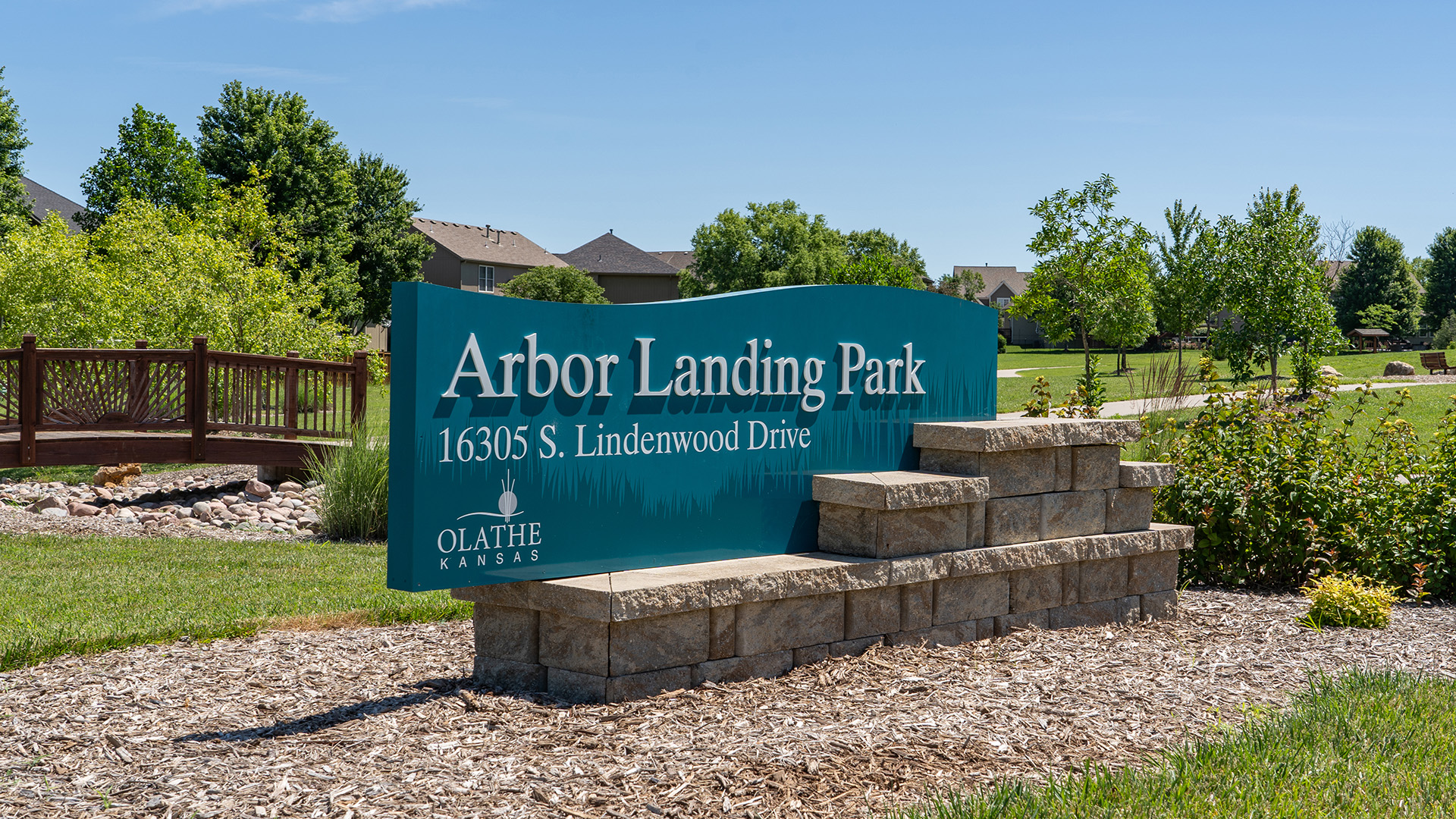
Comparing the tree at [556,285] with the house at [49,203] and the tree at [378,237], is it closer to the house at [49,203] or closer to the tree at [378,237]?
the tree at [378,237]

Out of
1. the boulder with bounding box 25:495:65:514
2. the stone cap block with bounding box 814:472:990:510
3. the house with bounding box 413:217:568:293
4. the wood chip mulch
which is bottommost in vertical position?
the boulder with bounding box 25:495:65:514

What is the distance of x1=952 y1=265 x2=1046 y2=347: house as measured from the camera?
250 feet

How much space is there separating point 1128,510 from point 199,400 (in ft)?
34.1

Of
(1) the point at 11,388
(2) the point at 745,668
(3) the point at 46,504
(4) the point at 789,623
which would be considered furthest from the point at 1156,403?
(1) the point at 11,388

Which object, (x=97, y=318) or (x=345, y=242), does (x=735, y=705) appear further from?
(x=345, y=242)

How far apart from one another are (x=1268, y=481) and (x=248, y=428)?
1051cm

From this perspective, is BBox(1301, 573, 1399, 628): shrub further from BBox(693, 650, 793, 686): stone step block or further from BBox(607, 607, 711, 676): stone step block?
BBox(607, 607, 711, 676): stone step block

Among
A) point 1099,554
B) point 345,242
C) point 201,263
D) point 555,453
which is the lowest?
point 1099,554

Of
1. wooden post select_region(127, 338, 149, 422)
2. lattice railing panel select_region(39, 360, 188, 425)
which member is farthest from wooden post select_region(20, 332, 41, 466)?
wooden post select_region(127, 338, 149, 422)

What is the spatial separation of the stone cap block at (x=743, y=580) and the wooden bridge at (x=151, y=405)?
8649 mm

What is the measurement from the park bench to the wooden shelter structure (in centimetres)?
1786

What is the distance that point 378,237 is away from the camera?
3984cm

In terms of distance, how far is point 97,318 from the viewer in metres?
17.9

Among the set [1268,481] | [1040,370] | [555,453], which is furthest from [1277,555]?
[1040,370]
